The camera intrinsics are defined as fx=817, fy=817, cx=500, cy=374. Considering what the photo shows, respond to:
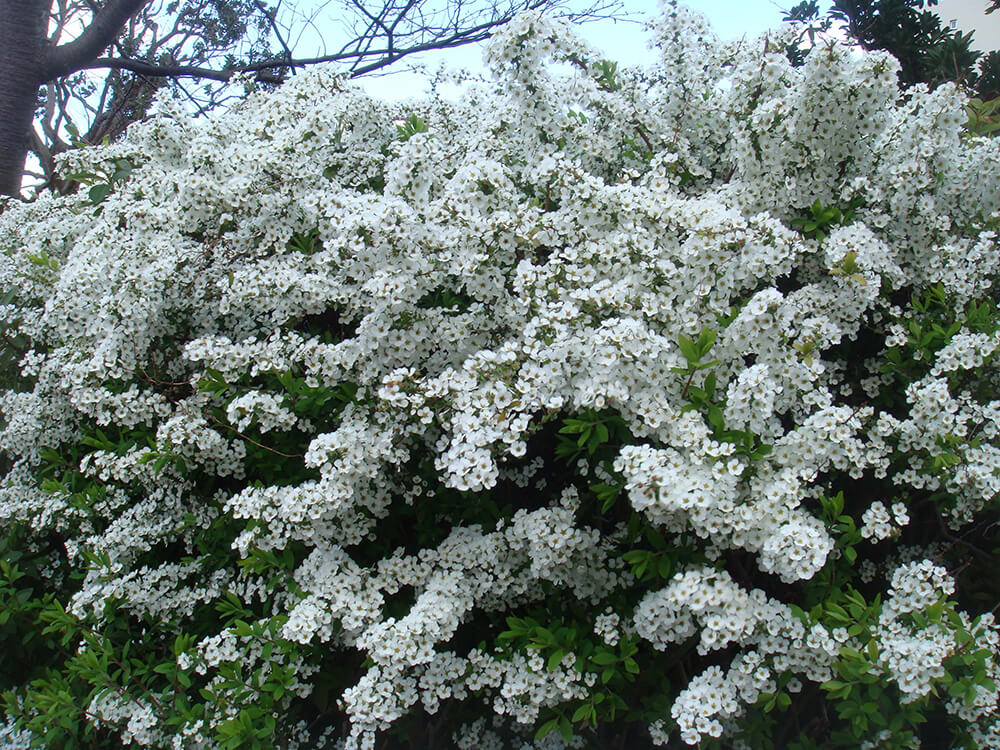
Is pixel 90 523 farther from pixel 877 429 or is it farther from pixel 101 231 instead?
→ pixel 877 429

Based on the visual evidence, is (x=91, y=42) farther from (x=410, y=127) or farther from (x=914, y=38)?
(x=914, y=38)

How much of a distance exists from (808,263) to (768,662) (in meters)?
1.63

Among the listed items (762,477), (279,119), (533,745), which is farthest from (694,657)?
(279,119)

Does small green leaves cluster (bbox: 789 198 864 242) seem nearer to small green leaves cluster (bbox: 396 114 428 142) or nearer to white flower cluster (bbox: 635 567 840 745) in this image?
white flower cluster (bbox: 635 567 840 745)

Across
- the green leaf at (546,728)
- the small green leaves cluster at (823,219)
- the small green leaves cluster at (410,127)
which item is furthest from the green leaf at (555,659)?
the small green leaves cluster at (410,127)

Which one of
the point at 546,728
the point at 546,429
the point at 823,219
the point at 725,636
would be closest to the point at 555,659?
the point at 546,728

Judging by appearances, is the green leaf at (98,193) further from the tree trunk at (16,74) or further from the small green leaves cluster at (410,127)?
the tree trunk at (16,74)

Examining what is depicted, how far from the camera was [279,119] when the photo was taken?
4.21 meters

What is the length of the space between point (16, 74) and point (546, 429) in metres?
6.36

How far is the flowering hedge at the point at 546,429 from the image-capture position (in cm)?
266

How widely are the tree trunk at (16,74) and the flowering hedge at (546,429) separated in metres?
3.76

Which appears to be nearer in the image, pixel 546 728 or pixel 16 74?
pixel 546 728

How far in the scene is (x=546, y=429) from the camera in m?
3.26

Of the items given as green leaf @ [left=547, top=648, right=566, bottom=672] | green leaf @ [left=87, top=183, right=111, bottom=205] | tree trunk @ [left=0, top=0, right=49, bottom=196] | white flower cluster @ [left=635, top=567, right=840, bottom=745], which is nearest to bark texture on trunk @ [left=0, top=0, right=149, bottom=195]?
tree trunk @ [left=0, top=0, right=49, bottom=196]
